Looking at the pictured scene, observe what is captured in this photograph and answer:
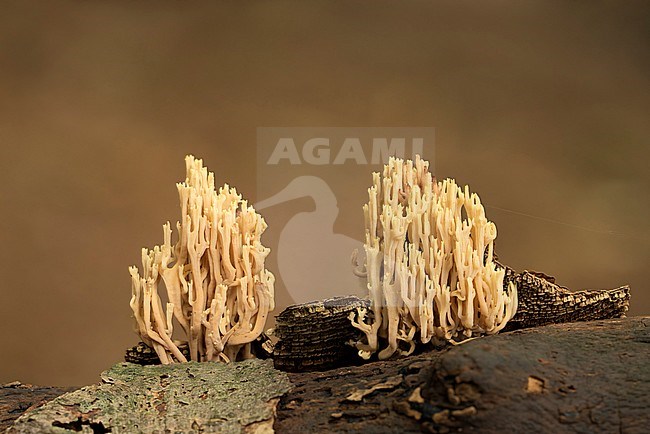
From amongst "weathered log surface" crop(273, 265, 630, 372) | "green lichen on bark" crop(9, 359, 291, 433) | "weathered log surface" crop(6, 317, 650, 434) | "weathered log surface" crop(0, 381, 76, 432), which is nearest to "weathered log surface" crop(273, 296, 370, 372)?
"weathered log surface" crop(273, 265, 630, 372)

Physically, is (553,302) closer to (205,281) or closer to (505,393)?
(505,393)

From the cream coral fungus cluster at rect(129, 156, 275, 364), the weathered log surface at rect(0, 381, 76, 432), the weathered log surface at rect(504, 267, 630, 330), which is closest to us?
the weathered log surface at rect(0, 381, 76, 432)

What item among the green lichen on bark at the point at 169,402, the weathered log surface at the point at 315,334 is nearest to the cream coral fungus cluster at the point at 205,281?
the weathered log surface at the point at 315,334

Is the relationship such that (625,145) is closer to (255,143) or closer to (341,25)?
(341,25)

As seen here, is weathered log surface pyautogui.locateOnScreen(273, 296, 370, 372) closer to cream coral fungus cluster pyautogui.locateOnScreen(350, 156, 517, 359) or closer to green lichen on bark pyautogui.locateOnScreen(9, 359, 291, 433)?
cream coral fungus cluster pyautogui.locateOnScreen(350, 156, 517, 359)

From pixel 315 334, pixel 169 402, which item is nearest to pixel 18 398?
pixel 169 402

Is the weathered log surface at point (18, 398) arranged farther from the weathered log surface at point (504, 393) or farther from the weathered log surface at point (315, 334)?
the weathered log surface at point (315, 334)
